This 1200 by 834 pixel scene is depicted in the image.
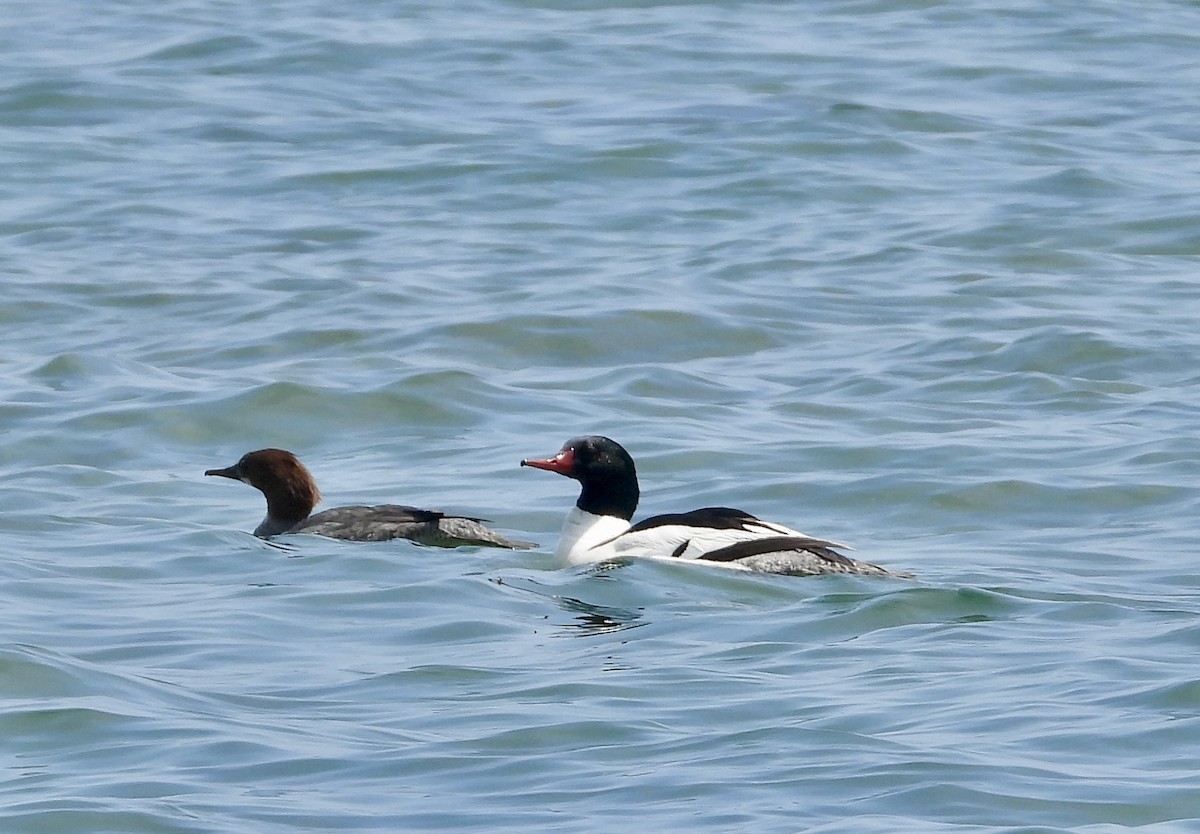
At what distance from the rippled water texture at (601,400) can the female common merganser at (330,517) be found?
0.71 ft

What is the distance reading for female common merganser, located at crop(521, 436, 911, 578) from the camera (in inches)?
402

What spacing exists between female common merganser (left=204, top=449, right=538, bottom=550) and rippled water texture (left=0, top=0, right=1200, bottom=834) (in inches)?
8.5

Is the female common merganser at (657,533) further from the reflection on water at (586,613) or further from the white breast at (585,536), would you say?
the reflection on water at (586,613)

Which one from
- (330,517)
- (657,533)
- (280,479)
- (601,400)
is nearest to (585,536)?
(657,533)

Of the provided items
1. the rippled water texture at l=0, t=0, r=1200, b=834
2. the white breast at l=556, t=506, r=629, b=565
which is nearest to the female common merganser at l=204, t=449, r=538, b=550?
the rippled water texture at l=0, t=0, r=1200, b=834

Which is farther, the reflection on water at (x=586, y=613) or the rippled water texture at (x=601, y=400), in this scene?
the reflection on water at (x=586, y=613)

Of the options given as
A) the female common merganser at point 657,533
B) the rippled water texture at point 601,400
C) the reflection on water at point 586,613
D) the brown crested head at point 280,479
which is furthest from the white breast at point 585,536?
the brown crested head at point 280,479

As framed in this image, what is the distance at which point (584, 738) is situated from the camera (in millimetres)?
7441

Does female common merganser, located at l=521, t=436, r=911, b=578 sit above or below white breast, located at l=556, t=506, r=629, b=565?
above

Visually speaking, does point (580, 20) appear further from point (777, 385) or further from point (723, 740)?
point (723, 740)

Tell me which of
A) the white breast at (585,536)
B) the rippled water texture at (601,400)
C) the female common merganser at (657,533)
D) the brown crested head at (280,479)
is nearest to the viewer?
the rippled water texture at (601,400)

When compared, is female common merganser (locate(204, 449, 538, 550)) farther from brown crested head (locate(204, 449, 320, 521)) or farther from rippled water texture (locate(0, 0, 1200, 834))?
rippled water texture (locate(0, 0, 1200, 834))

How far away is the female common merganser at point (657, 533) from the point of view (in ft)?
33.5

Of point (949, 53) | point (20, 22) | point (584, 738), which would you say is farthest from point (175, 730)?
point (20, 22)
